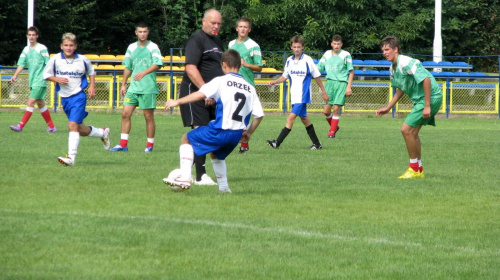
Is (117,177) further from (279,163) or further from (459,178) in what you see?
(459,178)

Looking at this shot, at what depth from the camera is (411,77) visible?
35.3ft

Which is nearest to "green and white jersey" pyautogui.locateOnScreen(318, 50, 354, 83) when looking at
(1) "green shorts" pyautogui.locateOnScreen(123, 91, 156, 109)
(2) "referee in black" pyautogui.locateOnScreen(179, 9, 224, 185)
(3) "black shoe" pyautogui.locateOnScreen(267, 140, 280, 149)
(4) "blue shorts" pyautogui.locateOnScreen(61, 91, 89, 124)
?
(3) "black shoe" pyautogui.locateOnScreen(267, 140, 280, 149)

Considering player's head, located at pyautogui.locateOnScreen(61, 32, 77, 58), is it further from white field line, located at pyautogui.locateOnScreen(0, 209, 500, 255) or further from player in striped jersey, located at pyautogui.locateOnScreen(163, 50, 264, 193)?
white field line, located at pyautogui.locateOnScreen(0, 209, 500, 255)

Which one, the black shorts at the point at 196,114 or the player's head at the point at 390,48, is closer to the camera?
the black shorts at the point at 196,114

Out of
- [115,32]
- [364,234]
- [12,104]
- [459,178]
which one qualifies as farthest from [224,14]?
[364,234]

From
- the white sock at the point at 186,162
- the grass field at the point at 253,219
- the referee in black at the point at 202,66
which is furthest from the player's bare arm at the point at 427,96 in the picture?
the white sock at the point at 186,162

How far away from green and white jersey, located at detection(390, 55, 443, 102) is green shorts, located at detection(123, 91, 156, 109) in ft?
14.5

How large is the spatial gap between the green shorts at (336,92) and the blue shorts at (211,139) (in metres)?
9.28

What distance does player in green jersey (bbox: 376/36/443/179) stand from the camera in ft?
34.6

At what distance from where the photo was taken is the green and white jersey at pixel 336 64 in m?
17.7

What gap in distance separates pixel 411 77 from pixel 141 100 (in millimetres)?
4783

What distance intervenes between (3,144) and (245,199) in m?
7.17

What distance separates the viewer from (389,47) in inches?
411

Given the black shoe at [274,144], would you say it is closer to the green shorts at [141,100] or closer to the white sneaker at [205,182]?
the green shorts at [141,100]
